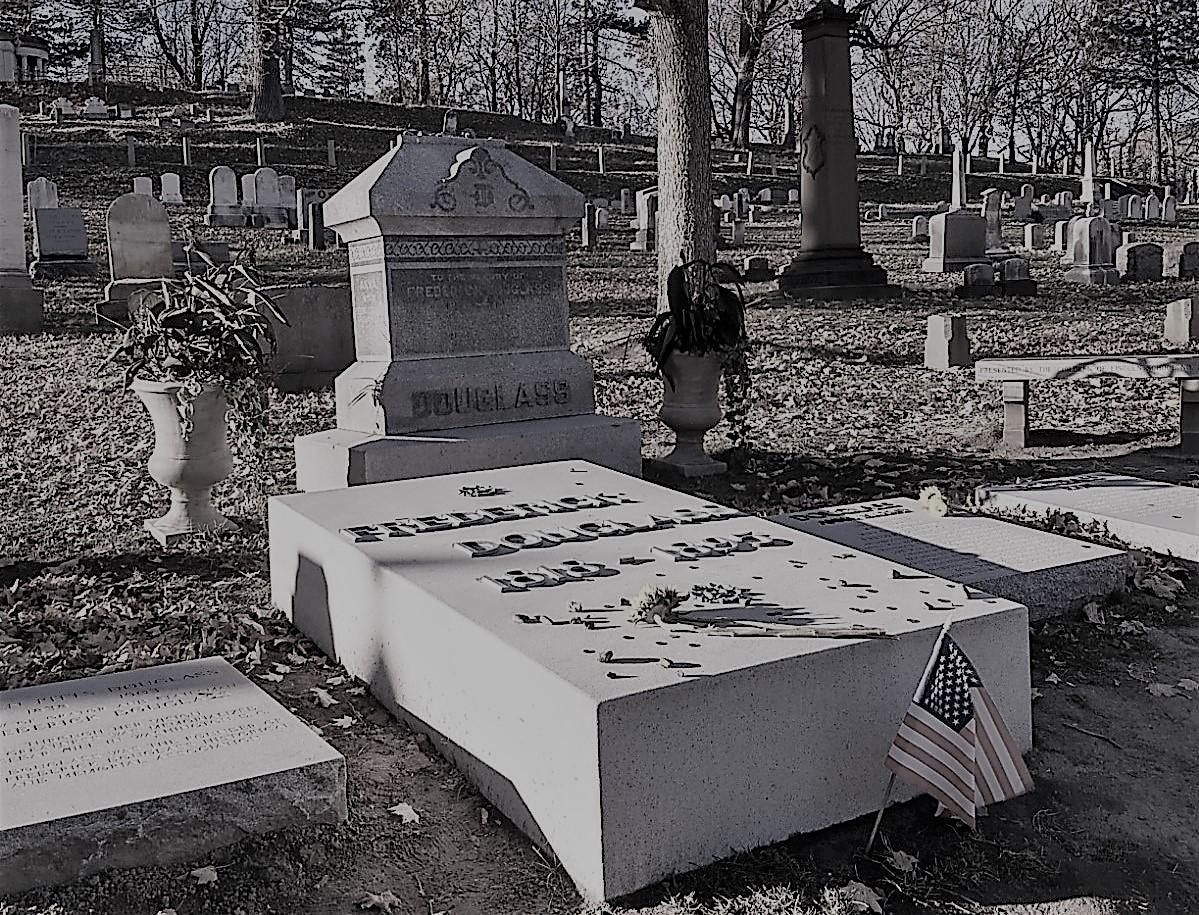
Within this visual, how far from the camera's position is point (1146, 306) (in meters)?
15.1

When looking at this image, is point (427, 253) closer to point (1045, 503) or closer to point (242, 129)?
point (1045, 503)

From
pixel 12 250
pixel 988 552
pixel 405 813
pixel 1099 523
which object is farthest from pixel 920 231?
pixel 405 813

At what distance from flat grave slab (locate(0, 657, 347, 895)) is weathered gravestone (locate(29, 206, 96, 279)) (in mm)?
14700

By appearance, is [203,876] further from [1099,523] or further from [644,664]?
[1099,523]

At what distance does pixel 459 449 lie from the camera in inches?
260

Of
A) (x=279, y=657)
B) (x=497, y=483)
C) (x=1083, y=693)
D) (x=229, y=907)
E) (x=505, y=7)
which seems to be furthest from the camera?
(x=505, y=7)

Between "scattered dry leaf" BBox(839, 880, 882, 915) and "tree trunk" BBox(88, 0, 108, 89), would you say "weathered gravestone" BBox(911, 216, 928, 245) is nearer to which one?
"scattered dry leaf" BBox(839, 880, 882, 915)

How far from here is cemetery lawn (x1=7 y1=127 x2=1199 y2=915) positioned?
2855mm

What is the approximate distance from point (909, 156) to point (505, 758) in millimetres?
54441

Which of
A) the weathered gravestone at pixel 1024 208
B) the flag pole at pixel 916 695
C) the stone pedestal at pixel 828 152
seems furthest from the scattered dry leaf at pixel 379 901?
the weathered gravestone at pixel 1024 208

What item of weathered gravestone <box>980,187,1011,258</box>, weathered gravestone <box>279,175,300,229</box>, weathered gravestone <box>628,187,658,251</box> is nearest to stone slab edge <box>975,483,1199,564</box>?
weathered gravestone <box>980,187,1011,258</box>

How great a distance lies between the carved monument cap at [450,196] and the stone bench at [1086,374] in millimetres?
3306

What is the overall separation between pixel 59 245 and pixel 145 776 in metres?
15.7

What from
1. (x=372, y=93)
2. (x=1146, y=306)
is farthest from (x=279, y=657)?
(x=372, y=93)
